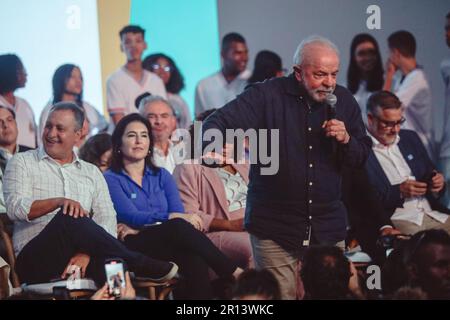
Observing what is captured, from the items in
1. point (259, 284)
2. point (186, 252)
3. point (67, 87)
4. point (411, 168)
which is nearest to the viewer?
point (259, 284)

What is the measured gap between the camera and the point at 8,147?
5.17 m

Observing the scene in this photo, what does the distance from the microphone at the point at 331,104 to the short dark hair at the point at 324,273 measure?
1.77 feet

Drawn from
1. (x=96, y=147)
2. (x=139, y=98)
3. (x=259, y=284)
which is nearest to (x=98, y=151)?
(x=96, y=147)

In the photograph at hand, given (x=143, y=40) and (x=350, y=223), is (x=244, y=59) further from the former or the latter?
(x=350, y=223)

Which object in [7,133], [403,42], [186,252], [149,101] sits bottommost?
[186,252]

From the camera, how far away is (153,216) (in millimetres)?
4918

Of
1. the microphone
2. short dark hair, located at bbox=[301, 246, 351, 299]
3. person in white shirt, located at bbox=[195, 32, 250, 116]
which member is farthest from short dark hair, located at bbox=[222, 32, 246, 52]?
short dark hair, located at bbox=[301, 246, 351, 299]

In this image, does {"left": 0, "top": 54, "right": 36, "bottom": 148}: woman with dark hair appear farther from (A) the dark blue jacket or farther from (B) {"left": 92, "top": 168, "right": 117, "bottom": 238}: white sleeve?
(A) the dark blue jacket

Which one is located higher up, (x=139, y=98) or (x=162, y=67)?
(x=162, y=67)

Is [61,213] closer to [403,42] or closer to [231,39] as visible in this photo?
[231,39]

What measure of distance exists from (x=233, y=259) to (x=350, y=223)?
0.65 metres

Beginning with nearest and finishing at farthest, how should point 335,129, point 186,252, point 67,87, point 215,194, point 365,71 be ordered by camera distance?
point 335,129
point 186,252
point 215,194
point 67,87
point 365,71

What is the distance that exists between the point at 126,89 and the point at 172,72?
1.05ft

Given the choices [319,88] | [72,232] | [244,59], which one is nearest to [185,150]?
[244,59]
